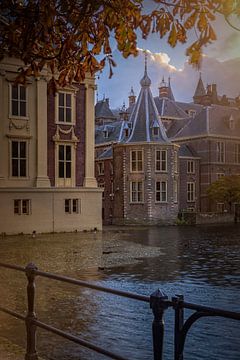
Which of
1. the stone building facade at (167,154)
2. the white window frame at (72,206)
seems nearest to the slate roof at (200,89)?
the stone building facade at (167,154)

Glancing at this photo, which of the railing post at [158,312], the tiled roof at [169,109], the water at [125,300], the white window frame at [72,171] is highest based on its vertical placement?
the tiled roof at [169,109]

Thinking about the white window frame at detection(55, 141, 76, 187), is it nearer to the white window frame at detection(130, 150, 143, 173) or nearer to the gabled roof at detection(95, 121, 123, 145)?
the white window frame at detection(130, 150, 143, 173)

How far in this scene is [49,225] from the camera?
33094mm

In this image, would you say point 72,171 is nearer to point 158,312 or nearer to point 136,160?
point 136,160

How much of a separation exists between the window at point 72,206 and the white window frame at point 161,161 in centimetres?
1581

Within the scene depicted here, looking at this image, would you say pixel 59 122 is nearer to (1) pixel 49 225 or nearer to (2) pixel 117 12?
(1) pixel 49 225

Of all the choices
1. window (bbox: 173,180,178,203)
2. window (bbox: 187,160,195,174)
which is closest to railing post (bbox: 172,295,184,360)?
window (bbox: 173,180,178,203)

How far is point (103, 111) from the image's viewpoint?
2938 inches

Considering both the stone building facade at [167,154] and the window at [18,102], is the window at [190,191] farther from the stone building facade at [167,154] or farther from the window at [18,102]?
the window at [18,102]

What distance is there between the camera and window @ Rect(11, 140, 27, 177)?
3231 cm

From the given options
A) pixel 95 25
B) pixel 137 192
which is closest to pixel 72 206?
pixel 137 192

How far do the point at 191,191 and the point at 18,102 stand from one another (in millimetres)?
29796

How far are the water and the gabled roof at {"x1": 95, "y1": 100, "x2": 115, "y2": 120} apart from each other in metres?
53.9

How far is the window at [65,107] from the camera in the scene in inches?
1351
